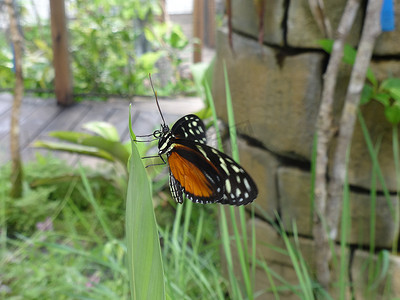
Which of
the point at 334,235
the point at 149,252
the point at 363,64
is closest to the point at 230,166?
the point at 149,252

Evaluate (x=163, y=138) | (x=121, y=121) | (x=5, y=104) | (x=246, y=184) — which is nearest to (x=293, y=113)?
(x=246, y=184)

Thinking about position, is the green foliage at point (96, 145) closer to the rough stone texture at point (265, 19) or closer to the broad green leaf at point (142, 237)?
the rough stone texture at point (265, 19)

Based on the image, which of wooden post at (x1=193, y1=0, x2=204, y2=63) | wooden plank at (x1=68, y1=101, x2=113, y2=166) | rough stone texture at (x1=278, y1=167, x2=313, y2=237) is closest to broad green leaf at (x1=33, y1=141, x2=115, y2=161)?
wooden plank at (x1=68, y1=101, x2=113, y2=166)

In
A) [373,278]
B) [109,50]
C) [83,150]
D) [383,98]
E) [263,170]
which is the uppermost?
[383,98]

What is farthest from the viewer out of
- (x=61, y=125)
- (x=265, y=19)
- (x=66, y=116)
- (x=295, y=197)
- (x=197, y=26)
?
(x=197, y=26)

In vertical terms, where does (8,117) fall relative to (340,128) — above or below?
below

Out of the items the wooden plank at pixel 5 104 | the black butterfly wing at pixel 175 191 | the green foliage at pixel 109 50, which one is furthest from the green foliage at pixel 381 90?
the wooden plank at pixel 5 104

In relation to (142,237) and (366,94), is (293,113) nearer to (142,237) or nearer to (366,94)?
(366,94)
